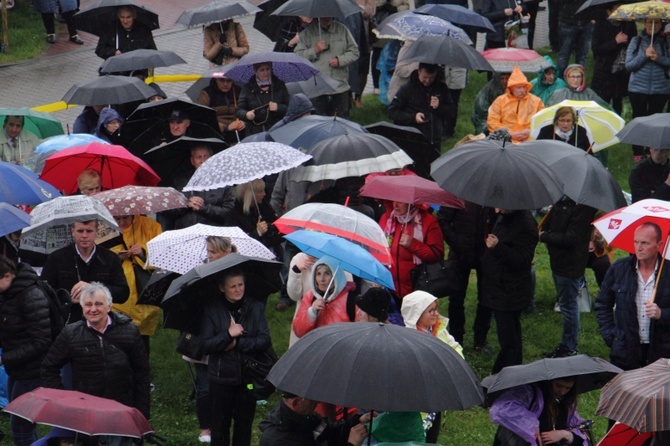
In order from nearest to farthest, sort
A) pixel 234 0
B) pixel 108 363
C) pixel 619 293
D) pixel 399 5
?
pixel 108 363, pixel 619 293, pixel 234 0, pixel 399 5

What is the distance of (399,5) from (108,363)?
11.3 m

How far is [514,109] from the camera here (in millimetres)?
15375

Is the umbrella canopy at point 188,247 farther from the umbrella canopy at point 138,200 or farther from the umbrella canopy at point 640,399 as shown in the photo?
the umbrella canopy at point 640,399

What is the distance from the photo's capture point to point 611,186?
10789 mm

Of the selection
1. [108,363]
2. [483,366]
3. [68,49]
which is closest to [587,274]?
[483,366]

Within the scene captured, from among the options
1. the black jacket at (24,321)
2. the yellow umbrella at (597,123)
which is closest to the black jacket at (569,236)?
the yellow umbrella at (597,123)

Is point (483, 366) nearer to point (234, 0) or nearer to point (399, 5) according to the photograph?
point (234, 0)

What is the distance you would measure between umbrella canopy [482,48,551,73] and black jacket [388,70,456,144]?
1.49m

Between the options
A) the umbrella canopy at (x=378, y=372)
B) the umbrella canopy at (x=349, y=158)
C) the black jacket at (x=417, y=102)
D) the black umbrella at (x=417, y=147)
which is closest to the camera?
the umbrella canopy at (x=378, y=372)

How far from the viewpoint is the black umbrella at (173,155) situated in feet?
40.3

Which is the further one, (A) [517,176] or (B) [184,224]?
(B) [184,224]

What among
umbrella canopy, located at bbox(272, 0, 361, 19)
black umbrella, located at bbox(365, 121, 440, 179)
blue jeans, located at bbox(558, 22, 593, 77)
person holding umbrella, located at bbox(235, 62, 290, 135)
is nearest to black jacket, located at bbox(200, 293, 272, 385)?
black umbrella, located at bbox(365, 121, 440, 179)

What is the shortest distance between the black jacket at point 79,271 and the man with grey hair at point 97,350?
97cm

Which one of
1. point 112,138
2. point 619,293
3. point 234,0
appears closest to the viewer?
point 619,293
